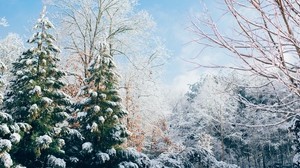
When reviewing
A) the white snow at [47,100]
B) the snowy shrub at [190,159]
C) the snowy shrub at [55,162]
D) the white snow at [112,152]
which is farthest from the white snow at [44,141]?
the snowy shrub at [190,159]

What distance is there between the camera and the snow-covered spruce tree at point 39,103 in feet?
35.0

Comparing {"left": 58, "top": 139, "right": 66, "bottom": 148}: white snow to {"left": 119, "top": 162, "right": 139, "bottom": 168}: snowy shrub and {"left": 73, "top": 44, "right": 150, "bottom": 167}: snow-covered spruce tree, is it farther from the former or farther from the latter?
{"left": 119, "top": 162, "right": 139, "bottom": 168}: snowy shrub

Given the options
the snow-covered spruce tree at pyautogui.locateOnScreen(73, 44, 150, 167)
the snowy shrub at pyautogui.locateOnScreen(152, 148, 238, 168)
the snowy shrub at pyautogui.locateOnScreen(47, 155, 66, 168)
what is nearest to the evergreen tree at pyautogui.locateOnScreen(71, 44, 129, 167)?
the snow-covered spruce tree at pyautogui.locateOnScreen(73, 44, 150, 167)

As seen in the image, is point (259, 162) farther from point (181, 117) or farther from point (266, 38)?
point (266, 38)

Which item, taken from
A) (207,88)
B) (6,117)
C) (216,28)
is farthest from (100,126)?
(207,88)

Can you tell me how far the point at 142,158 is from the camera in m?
12.2

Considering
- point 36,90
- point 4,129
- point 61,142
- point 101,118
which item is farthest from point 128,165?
point 4,129

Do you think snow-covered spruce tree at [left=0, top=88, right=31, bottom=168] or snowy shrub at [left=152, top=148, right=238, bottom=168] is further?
snowy shrub at [left=152, top=148, right=238, bottom=168]

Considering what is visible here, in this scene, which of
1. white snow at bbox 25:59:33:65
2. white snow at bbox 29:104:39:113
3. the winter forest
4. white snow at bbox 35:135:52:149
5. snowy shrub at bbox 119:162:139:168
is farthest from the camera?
snowy shrub at bbox 119:162:139:168

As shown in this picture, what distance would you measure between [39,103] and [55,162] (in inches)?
75.6

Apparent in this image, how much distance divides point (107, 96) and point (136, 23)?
483cm

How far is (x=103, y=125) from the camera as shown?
39.7ft

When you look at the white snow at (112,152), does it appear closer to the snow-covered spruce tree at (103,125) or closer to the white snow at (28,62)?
the snow-covered spruce tree at (103,125)

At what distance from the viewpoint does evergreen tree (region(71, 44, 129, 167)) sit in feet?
38.1
